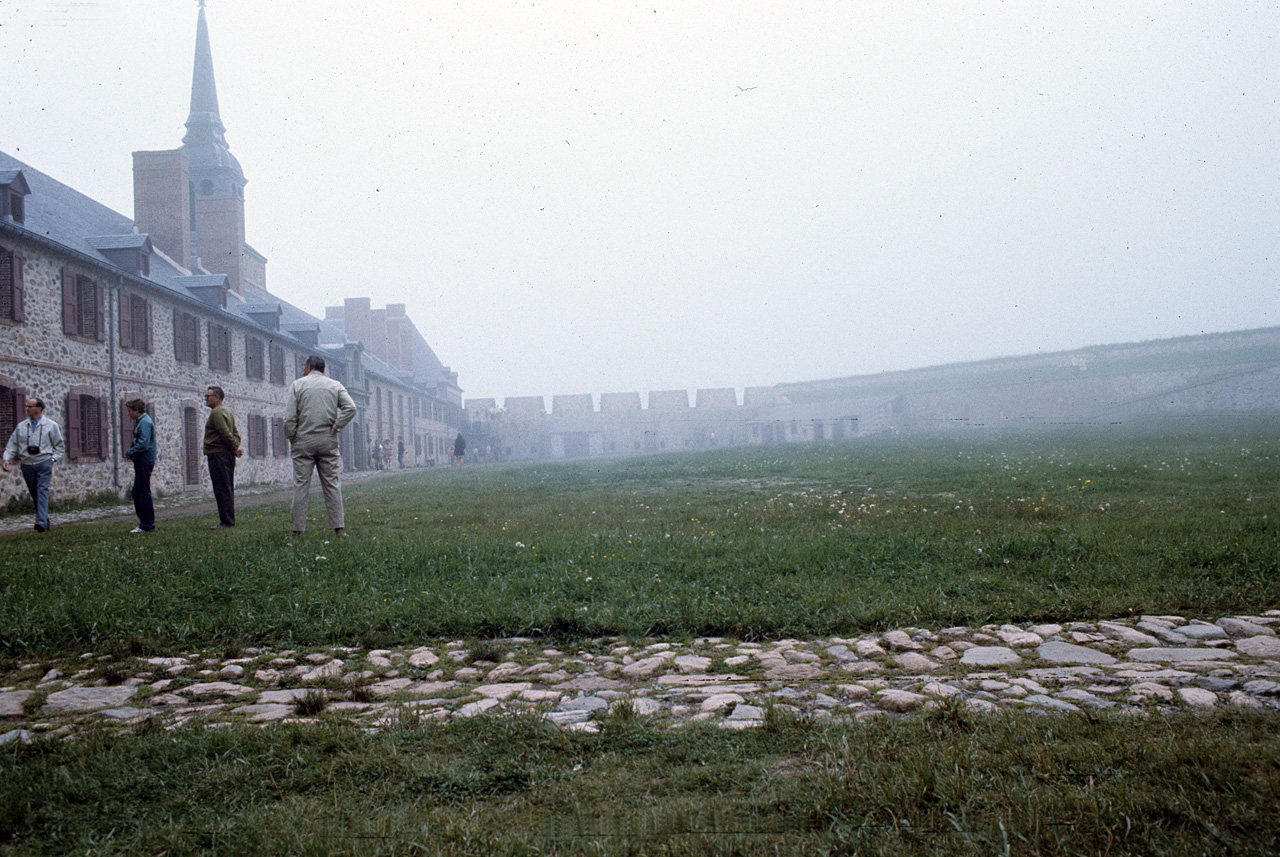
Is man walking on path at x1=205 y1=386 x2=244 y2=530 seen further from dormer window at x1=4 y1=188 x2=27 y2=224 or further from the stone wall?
dormer window at x1=4 y1=188 x2=27 y2=224

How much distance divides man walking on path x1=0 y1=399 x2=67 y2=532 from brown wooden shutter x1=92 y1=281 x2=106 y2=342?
1077 centimetres

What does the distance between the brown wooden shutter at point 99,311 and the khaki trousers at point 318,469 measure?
51.6ft

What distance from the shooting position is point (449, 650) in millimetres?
4285

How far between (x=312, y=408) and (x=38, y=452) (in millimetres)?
5443

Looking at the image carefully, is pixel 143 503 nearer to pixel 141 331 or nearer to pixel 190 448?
pixel 141 331

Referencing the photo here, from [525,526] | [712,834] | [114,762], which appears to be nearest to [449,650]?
[114,762]

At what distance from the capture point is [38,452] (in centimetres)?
1045

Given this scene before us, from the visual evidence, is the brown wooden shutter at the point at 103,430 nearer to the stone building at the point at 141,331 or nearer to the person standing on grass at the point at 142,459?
the stone building at the point at 141,331

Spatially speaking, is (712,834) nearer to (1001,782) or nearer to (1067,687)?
(1001,782)

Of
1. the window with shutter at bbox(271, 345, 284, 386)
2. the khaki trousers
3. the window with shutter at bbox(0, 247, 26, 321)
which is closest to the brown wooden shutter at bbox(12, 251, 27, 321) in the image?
the window with shutter at bbox(0, 247, 26, 321)

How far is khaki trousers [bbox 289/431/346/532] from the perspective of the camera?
8.05 meters

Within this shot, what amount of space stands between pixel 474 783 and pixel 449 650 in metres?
2.07

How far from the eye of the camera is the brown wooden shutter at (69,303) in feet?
60.4

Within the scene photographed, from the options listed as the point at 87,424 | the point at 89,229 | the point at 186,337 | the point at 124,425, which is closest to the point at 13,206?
the point at 87,424
